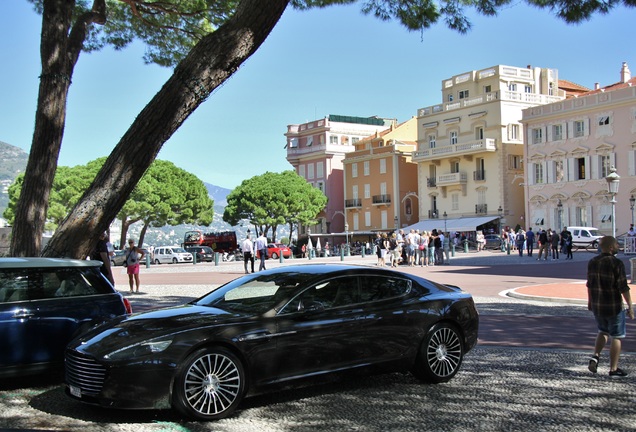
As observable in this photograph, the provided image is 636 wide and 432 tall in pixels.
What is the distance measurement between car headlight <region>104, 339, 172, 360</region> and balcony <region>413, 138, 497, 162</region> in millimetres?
59478

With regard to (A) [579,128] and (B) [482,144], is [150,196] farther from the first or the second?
(A) [579,128]

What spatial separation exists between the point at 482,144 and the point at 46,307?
58.9 m

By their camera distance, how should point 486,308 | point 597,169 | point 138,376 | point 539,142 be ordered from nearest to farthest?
point 138,376, point 486,308, point 597,169, point 539,142

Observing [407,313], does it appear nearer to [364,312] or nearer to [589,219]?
[364,312]

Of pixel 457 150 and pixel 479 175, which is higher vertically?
pixel 457 150

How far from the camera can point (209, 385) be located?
582cm

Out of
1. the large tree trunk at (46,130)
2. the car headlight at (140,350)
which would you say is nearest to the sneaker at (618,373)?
the car headlight at (140,350)

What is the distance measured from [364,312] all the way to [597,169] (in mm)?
52182

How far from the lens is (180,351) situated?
572 cm

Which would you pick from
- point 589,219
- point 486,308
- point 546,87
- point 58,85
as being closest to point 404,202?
point 546,87

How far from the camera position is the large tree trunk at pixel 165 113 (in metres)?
7.89

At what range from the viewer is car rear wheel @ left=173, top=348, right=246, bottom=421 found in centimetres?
571

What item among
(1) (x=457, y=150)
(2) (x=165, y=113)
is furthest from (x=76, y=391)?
(1) (x=457, y=150)

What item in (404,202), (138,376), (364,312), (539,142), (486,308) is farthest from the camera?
(404,202)
